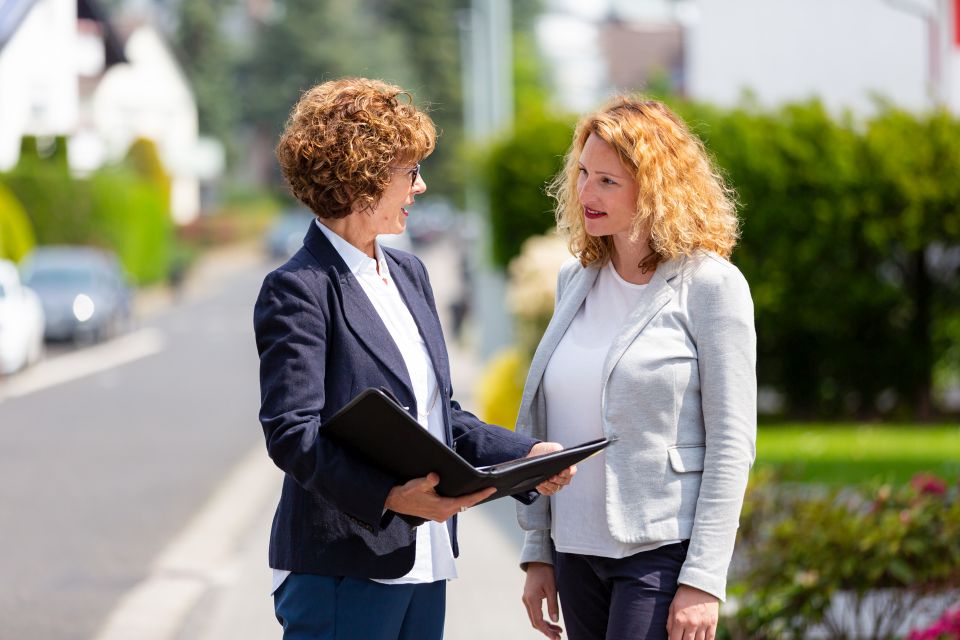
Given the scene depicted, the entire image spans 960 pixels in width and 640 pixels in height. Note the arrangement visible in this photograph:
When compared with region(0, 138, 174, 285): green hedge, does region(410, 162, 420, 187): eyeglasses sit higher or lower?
higher

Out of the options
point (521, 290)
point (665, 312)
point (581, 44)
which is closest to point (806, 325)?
point (521, 290)

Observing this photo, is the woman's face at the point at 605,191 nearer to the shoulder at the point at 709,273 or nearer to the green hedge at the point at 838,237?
the shoulder at the point at 709,273

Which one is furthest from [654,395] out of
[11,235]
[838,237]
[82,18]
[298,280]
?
[82,18]

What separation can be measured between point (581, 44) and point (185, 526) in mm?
93358

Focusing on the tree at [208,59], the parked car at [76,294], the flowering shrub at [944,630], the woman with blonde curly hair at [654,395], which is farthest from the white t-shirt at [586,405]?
the tree at [208,59]

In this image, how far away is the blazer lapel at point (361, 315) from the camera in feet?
9.16

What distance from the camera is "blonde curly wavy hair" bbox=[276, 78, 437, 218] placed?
2.73m

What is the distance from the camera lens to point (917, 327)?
1468 cm

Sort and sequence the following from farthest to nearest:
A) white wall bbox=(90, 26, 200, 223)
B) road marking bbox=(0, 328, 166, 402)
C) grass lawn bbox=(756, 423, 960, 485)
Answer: white wall bbox=(90, 26, 200, 223), road marking bbox=(0, 328, 166, 402), grass lawn bbox=(756, 423, 960, 485)

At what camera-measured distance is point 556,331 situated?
10.4ft

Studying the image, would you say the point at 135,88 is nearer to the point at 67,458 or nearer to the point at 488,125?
the point at 488,125

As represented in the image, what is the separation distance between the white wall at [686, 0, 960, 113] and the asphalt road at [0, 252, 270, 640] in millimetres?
8223

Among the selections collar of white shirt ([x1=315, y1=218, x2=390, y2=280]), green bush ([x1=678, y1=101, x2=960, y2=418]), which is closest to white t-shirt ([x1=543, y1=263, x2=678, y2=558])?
collar of white shirt ([x1=315, y1=218, x2=390, y2=280])

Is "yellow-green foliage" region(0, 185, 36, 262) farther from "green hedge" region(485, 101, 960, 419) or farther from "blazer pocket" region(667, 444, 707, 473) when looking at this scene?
"blazer pocket" region(667, 444, 707, 473)
